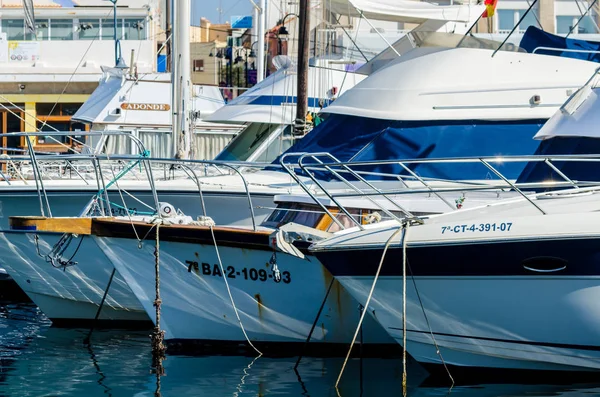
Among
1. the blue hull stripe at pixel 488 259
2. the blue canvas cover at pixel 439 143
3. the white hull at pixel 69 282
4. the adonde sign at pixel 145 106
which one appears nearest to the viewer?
the blue hull stripe at pixel 488 259

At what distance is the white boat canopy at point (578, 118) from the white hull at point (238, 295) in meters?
2.79

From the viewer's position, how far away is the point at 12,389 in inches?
428

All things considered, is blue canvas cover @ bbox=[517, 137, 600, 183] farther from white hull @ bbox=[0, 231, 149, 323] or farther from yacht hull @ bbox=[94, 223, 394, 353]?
white hull @ bbox=[0, 231, 149, 323]

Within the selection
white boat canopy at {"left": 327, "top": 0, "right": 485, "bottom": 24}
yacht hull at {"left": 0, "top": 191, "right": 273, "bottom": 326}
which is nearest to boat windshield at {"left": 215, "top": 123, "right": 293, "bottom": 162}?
white boat canopy at {"left": 327, "top": 0, "right": 485, "bottom": 24}

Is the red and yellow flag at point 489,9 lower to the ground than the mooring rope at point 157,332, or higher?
higher

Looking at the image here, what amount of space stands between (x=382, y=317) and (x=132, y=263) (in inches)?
121

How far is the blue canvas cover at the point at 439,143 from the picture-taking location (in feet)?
46.1

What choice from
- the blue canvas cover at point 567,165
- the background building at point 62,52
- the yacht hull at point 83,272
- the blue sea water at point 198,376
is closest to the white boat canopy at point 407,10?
the yacht hull at point 83,272

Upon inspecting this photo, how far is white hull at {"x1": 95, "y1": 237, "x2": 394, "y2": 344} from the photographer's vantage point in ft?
38.2

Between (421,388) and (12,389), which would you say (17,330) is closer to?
(12,389)

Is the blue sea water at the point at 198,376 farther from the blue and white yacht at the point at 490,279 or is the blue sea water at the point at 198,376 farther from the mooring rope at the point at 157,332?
the blue and white yacht at the point at 490,279

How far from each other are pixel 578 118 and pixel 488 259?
2.73 m

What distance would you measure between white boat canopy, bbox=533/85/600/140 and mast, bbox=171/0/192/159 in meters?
6.83

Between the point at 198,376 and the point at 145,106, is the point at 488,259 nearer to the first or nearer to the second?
the point at 198,376
